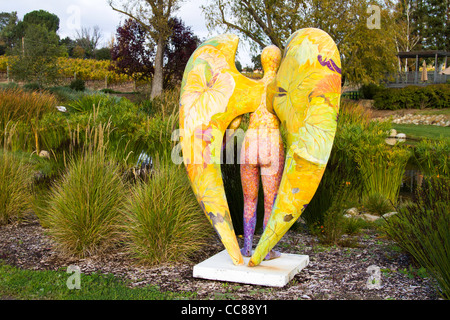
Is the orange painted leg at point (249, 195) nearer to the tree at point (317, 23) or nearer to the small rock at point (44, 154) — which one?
the small rock at point (44, 154)

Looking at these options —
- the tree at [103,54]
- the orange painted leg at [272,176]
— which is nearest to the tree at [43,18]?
the tree at [103,54]

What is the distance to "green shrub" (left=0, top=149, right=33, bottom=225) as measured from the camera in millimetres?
5492

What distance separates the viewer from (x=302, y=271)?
157 inches

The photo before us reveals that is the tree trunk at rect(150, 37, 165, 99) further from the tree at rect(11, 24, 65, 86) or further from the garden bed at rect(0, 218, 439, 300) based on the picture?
the garden bed at rect(0, 218, 439, 300)

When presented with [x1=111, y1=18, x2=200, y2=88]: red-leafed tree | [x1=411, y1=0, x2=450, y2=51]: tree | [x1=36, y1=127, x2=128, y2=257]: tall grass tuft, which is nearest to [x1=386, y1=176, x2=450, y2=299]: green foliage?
[x1=36, y1=127, x2=128, y2=257]: tall grass tuft

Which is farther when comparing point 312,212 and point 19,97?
point 19,97

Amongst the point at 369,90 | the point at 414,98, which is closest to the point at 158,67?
the point at 414,98

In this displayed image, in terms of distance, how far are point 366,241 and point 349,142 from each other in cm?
249

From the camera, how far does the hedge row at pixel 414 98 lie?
2411 cm

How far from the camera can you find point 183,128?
3875mm

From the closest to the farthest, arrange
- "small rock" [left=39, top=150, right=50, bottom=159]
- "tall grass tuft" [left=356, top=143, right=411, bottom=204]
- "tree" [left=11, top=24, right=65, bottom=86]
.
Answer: "tall grass tuft" [left=356, top=143, right=411, bottom=204] → "small rock" [left=39, top=150, right=50, bottom=159] → "tree" [left=11, top=24, right=65, bottom=86]

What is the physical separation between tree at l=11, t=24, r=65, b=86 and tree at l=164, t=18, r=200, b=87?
5686mm
